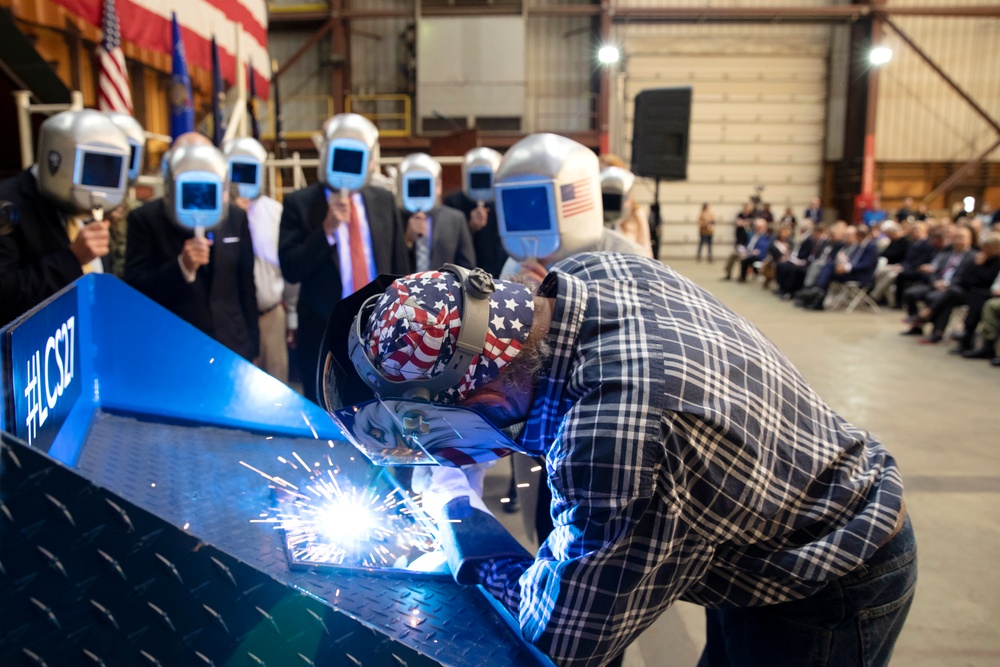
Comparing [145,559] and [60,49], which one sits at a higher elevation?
[60,49]

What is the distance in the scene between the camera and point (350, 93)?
15992 mm

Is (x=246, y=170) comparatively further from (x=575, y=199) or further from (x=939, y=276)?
(x=939, y=276)

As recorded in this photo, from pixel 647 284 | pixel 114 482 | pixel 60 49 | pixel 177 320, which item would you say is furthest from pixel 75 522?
pixel 60 49

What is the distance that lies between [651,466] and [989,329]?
7.12m

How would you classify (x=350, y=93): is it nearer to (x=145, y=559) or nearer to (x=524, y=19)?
(x=524, y=19)

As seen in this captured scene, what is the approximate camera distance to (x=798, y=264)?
443 inches

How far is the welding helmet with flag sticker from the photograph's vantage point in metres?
0.98

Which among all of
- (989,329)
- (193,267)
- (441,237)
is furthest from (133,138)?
(989,329)

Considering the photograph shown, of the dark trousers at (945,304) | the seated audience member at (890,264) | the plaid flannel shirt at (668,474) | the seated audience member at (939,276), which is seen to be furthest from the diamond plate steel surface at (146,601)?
the seated audience member at (890,264)

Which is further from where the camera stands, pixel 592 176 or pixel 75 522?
pixel 592 176

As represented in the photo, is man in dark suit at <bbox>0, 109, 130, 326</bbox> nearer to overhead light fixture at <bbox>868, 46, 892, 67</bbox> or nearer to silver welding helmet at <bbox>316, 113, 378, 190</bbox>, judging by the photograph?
silver welding helmet at <bbox>316, 113, 378, 190</bbox>

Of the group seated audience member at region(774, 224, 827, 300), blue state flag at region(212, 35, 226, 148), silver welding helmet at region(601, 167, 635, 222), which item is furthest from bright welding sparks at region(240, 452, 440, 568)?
seated audience member at region(774, 224, 827, 300)

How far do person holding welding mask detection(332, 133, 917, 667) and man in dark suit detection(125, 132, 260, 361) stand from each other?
5.80ft

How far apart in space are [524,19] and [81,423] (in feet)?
50.3
